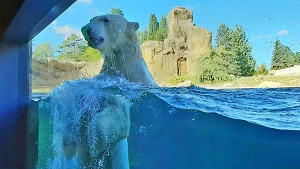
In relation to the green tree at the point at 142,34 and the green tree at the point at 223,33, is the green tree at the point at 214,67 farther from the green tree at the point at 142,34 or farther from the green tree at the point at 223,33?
the green tree at the point at 142,34

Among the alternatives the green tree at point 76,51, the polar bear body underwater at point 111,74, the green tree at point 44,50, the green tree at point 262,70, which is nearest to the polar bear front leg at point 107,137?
the polar bear body underwater at point 111,74

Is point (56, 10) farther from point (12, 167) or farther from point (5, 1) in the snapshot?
point (12, 167)

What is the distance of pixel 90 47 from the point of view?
1.96 m

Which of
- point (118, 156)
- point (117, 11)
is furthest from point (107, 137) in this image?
point (117, 11)

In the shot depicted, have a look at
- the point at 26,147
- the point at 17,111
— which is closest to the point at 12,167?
the point at 26,147

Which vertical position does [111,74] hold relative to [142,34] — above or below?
below

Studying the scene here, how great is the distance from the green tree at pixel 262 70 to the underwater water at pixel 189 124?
217 millimetres

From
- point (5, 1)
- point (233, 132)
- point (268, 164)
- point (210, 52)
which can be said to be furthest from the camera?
point (268, 164)

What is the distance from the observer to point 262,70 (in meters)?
1.36

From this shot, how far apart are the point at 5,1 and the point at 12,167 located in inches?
38.2

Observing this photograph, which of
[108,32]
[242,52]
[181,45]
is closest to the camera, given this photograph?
[242,52]

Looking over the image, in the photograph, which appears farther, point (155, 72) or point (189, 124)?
point (189, 124)

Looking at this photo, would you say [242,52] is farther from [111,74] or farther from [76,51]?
[76,51]

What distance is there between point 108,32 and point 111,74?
0.29 metres
